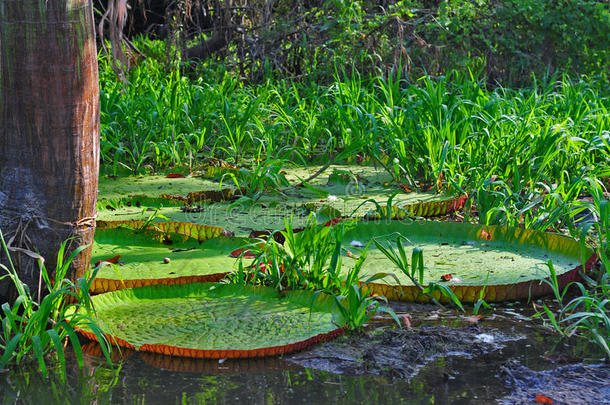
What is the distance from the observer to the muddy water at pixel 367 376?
189 centimetres

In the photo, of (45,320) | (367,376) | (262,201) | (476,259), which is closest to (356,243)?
(476,259)

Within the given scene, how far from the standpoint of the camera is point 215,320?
2.34 metres

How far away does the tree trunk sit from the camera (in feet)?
6.81

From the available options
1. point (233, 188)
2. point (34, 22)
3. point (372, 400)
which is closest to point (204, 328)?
point (372, 400)

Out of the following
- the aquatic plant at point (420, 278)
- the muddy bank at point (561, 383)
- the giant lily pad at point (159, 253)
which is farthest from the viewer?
the giant lily pad at point (159, 253)

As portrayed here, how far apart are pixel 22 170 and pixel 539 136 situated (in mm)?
2725

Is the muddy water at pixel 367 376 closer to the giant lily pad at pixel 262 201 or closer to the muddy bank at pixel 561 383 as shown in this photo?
the muddy bank at pixel 561 383

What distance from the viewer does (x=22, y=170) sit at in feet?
7.02

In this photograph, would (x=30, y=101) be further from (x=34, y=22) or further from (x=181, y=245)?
(x=181, y=245)

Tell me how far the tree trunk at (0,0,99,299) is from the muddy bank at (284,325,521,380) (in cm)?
81

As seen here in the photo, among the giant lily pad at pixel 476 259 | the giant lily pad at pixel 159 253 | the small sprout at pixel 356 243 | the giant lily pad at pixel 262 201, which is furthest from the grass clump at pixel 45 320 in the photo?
the small sprout at pixel 356 243

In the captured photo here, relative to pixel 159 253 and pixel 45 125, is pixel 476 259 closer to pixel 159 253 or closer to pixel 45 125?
pixel 159 253

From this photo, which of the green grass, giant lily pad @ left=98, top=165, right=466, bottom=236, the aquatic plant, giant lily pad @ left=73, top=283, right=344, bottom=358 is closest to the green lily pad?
giant lily pad @ left=98, top=165, right=466, bottom=236

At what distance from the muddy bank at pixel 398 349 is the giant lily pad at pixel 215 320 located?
0.07m
